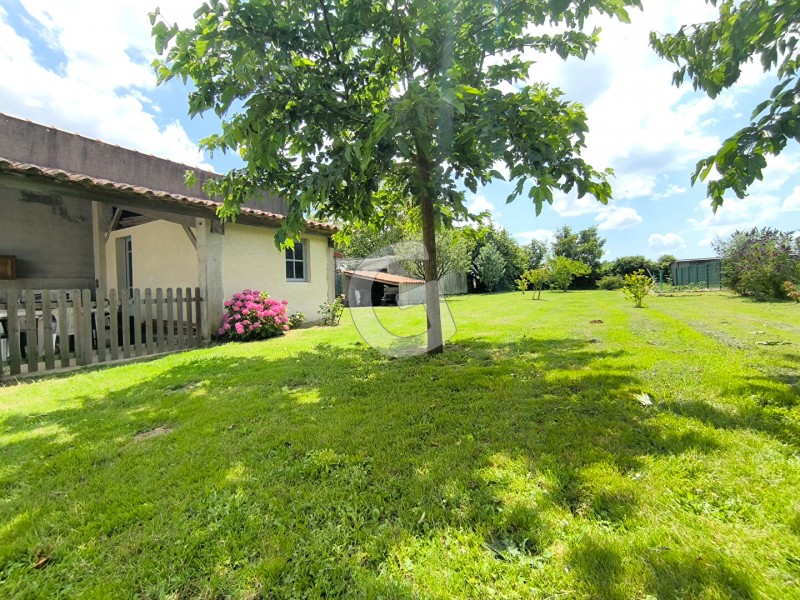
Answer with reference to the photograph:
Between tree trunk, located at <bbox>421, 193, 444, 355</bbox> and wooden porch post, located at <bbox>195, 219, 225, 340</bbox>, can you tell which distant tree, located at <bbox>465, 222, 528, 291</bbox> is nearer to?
wooden porch post, located at <bbox>195, 219, 225, 340</bbox>

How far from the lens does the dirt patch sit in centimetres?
274

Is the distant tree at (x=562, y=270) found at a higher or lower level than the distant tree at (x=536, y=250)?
lower

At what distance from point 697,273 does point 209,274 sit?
114 feet

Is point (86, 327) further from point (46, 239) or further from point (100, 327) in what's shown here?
point (46, 239)

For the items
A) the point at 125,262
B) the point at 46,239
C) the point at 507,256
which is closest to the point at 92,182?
the point at 46,239

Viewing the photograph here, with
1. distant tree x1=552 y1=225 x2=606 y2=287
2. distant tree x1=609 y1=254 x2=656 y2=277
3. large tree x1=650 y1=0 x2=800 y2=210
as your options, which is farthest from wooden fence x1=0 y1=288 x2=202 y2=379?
distant tree x1=609 y1=254 x2=656 y2=277

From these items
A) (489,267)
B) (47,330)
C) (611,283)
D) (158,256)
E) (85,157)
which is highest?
(85,157)

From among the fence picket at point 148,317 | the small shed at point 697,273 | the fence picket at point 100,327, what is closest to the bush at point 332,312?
the fence picket at point 148,317

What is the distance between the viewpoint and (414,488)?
1.92m

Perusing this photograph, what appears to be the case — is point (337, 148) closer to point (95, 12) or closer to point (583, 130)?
point (583, 130)

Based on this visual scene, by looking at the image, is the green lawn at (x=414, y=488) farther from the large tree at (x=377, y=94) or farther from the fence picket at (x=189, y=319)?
the fence picket at (x=189, y=319)

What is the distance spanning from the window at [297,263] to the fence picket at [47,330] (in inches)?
198

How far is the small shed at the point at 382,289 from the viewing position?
969cm

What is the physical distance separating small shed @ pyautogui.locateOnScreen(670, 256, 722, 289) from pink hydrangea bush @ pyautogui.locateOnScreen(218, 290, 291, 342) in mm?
28971
